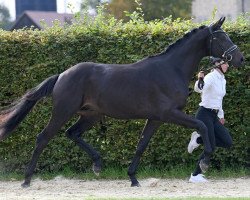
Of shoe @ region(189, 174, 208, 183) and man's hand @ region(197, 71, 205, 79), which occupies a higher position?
man's hand @ region(197, 71, 205, 79)

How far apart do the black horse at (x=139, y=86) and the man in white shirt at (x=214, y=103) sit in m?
0.36

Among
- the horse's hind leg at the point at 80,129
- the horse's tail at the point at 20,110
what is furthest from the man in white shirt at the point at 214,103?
the horse's tail at the point at 20,110

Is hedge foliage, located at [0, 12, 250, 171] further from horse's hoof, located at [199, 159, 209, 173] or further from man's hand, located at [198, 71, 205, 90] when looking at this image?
horse's hoof, located at [199, 159, 209, 173]

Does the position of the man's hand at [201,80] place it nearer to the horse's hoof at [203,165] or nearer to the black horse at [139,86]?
the black horse at [139,86]

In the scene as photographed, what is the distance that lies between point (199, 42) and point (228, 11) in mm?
35097

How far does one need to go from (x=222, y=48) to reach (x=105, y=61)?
2.40 m

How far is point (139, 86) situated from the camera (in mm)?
10969

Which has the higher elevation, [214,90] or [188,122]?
[214,90]

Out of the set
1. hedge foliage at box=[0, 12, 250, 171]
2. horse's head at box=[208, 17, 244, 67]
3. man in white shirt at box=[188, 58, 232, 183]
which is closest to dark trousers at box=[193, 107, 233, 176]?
man in white shirt at box=[188, 58, 232, 183]

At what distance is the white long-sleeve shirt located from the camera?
1134cm

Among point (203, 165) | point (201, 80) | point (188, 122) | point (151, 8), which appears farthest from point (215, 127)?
point (151, 8)

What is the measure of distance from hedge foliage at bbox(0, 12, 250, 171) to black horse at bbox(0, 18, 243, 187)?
133 centimetres

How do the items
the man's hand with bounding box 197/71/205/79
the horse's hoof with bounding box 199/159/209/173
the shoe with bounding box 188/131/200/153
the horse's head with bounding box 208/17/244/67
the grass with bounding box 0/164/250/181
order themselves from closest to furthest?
the horse's hoof with bounding box 199/159/209/173, the horse's head with bounding box 208/17/244/67, the man's hand with bounding box 197/71/205/79, the shoe with bounding box 188/131/200/153, the grass with bounding box 0/164/250/181

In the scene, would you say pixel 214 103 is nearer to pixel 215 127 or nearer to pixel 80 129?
pixel 215 127
